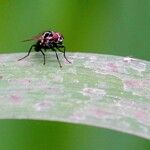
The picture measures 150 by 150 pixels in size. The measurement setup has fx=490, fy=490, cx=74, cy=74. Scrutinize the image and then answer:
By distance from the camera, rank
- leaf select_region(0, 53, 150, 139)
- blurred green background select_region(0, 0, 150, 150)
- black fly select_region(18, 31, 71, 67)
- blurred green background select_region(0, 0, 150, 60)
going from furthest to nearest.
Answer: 1. black fly select_region(18, 31, 71, 67)
2. blurred green background select_region(0, 0, 150, 60)
3. blurred green background select_region(0, 0, 150, 150)
4. leaf select_region(0, 53, 150, 139)

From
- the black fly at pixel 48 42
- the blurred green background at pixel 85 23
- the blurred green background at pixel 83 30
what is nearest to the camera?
the blurred green background at pixel 83 30

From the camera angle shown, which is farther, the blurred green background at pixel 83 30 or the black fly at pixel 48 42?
the black fly at pixel 48 42

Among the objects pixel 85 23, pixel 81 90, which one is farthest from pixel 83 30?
pixel 81 90

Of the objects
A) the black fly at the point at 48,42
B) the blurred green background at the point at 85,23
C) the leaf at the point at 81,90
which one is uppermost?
the blurred green background at the point at 85,23

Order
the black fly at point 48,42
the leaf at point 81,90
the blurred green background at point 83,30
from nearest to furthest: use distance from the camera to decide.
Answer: the leaf at point 81,90, the blurred green background at point 83,30, the black fly at point 48,42

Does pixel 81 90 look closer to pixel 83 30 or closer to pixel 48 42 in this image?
pixel 83 30

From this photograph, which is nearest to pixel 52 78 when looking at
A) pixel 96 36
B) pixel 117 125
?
pixel 96 36

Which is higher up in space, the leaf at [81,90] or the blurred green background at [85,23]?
the blurred green background at [85,23]
